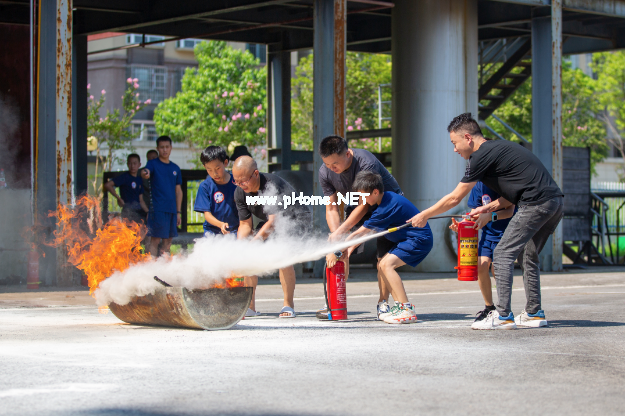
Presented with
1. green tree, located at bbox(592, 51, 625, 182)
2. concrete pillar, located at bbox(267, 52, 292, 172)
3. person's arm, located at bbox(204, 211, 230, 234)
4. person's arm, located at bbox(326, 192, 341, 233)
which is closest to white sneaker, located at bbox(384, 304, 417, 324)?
person's arm, located at bbox(326, 192, 341, 233)

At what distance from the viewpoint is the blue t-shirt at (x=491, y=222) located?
7758mm

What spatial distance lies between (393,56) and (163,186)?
18.8 ft

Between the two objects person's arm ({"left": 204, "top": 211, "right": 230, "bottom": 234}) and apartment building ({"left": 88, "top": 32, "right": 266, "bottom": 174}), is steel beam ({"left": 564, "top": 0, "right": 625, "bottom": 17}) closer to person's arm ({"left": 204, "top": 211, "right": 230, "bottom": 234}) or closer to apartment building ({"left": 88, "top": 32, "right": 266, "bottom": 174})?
person's arm ({"left": 204, "top": 211, "right": 230, "bottom": 234})

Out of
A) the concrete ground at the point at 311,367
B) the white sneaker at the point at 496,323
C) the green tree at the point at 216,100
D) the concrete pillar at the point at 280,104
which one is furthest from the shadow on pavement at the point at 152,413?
the green tree at the point at 216,100

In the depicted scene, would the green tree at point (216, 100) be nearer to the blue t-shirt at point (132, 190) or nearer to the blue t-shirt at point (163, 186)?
the blue t-shirt at point (132, 190)

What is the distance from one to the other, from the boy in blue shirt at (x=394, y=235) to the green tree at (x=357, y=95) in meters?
24.8

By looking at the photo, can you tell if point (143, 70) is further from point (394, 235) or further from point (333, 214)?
point (394, 235)

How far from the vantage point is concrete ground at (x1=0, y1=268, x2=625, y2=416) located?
437 cm

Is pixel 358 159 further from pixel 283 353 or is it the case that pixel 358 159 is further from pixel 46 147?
pixel 46 147

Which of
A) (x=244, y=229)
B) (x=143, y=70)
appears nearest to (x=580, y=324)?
(x=244, y=229)

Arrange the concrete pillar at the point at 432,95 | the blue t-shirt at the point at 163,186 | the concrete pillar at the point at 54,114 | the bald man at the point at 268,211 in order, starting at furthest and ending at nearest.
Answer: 1. the concrete pillar at the point at 432,95
2. the blue t-shirt at the point at 163,186
3. the concrete pillar at the point at 54,114
4. the bald man at the point at 268,211

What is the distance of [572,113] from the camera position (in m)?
38.3

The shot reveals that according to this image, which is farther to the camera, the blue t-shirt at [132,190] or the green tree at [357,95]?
the green tree at [357,95]

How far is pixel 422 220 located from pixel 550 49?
32.3ft
